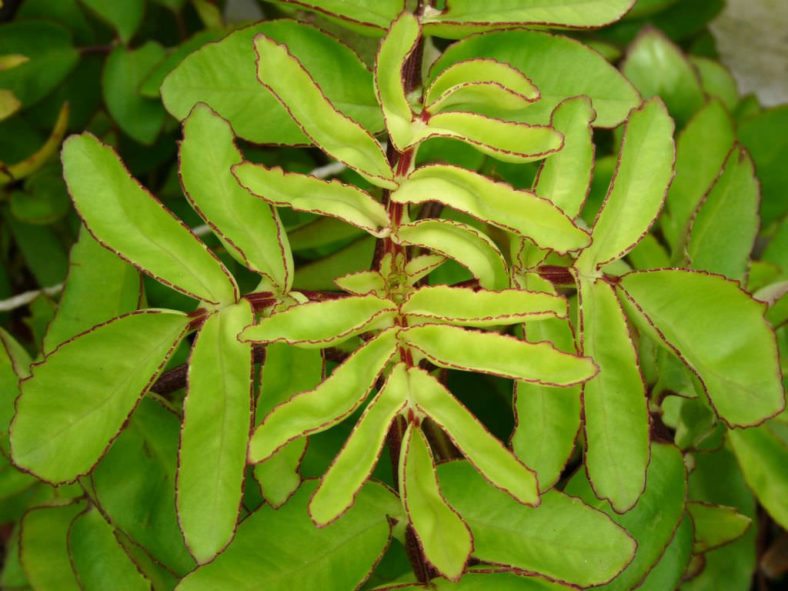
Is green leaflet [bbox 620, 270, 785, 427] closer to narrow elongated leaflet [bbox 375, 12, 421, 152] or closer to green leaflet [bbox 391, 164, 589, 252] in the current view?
green leaflet [bbox 391, 164, 589, 252]

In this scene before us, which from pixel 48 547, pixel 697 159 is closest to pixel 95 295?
pixel 48 547

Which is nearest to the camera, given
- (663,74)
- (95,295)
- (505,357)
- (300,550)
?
(505,357)

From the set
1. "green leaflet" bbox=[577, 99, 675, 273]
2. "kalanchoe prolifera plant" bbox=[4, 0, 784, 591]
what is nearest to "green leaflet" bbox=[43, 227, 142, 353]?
"kalanchoe prolifera plant" bbox=[4, 0, 784, 591]

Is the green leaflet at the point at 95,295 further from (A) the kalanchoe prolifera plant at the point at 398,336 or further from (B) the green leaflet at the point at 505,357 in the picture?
(B) the green leaflet at the point at 505,357

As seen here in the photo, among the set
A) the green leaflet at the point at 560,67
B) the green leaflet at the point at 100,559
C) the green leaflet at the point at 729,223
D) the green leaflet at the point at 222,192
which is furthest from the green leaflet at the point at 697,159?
the green leaflet at the point at 100,559

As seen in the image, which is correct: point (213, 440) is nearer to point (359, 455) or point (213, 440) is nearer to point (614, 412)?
point (359, 455)

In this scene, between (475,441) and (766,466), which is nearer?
(475,441)
